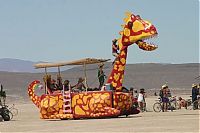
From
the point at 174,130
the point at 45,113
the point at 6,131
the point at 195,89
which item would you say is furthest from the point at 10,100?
the point at 174,130

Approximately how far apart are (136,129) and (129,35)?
8.62 meters

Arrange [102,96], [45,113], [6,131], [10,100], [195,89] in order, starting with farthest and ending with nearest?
1. [10,100]
2. [195,89]
3. [45,113]
4. [102,96]
5. [6,131]

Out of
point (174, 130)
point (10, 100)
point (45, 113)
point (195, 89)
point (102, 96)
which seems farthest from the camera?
point (10, 100)

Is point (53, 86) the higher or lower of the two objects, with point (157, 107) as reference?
higher

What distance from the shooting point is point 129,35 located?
29.4 m

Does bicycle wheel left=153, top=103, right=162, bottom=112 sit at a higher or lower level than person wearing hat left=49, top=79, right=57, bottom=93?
lower

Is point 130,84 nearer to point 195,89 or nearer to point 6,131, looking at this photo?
point 195,89

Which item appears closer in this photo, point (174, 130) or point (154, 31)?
point (174, 130)

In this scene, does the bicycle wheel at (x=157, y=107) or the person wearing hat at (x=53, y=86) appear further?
the bicycle wheel at (x=157, y=107)

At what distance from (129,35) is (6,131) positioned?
848cm

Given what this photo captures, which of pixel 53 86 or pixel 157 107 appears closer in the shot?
pixel 53 86

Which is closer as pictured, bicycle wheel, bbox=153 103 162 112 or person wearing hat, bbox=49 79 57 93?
person wearing hat, bbox=49 79 57 93

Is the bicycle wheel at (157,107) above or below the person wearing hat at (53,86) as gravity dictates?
below

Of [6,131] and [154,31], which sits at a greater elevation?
[154,31]
